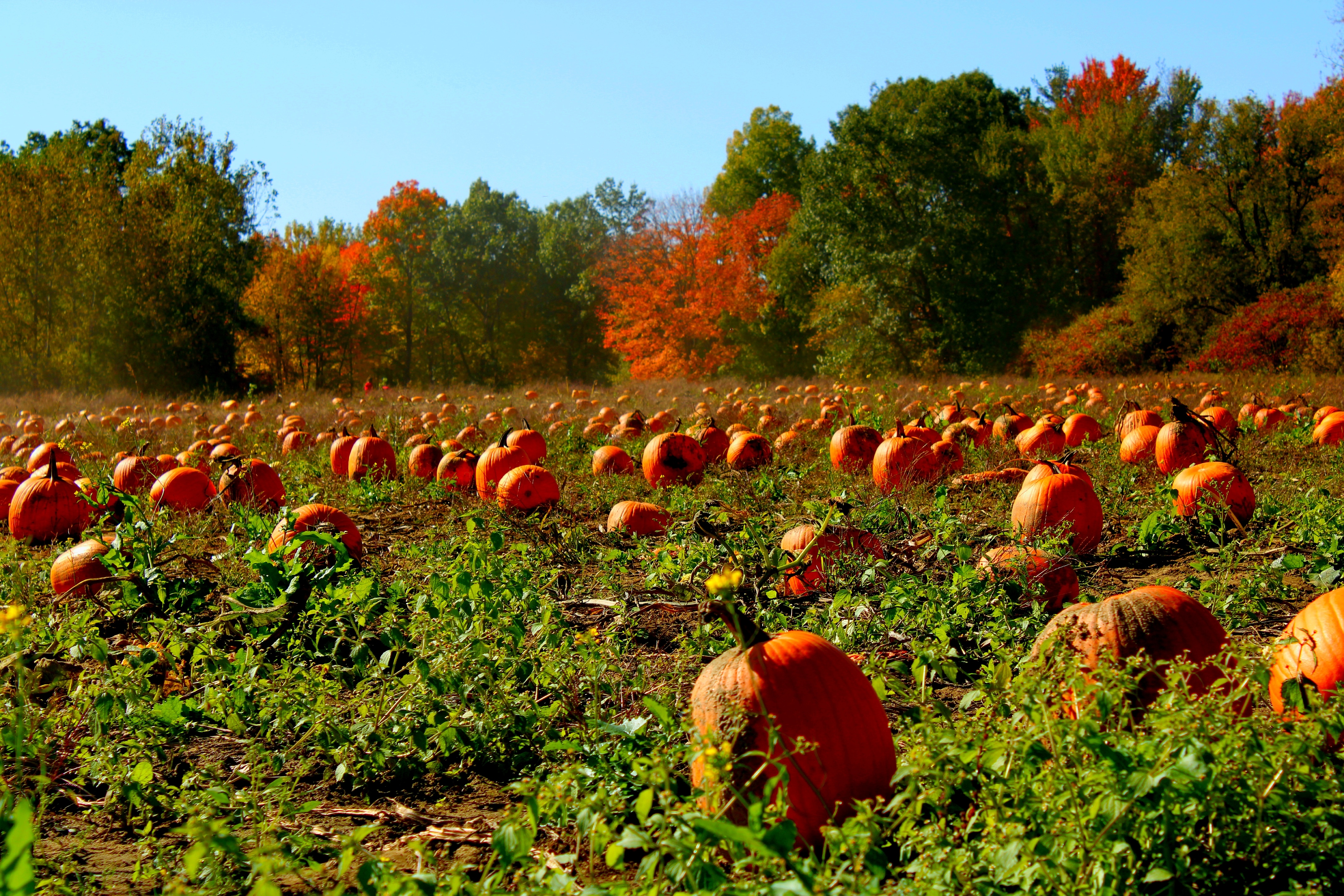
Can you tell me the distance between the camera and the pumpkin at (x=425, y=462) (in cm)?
782

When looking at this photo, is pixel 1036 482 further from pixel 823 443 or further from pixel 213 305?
pixel 213 305

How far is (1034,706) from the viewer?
1.82 metres

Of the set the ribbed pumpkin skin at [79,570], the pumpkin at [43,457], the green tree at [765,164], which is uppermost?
the green tree at [765,164]

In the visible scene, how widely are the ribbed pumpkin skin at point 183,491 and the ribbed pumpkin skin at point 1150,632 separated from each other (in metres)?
5.79

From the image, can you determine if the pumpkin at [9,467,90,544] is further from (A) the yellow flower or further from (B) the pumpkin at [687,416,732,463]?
(A) the yellow flower

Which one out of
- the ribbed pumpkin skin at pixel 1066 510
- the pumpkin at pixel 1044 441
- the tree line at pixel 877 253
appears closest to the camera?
the ribbed pumpkin skin at pixel 1066 510

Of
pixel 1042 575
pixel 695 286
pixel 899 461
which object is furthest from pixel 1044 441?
pixel 695 286

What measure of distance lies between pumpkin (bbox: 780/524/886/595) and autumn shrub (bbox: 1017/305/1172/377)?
2086 centimetres

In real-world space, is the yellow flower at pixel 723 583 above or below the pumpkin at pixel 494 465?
above

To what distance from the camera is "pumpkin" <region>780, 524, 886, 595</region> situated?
13.2 feet

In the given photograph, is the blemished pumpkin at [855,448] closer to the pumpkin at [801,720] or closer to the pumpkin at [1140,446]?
the pumpkin at [1140,446]

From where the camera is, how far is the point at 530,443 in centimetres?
816

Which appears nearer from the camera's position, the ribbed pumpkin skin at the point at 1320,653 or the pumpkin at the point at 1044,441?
the ribbed pumpkin skin at the point at 1320,653

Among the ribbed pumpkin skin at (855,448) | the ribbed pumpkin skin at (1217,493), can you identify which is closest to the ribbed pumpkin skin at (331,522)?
the ribbed pumpkin skin at (855,448)
